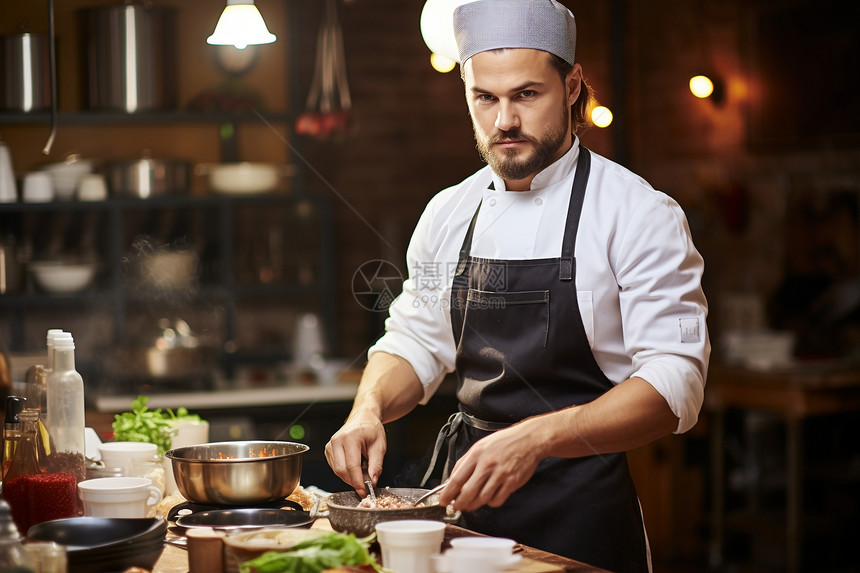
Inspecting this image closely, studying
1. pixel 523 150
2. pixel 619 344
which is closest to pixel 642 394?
pixel 619 344

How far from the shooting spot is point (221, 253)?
4824 mm

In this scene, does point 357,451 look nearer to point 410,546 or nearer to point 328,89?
point 410,546

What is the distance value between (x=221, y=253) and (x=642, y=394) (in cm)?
330

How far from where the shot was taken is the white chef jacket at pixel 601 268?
6.24 feet

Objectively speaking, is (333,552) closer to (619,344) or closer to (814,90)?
(619,344)

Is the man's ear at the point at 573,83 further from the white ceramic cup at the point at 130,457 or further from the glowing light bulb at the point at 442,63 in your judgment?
the white ceramic cup at the point at 130,457

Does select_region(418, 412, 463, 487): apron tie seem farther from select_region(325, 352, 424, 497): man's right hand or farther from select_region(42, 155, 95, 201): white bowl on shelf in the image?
select_region(42, 155, 95, 201): white bowl on shelf

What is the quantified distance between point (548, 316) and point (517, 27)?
0.58m

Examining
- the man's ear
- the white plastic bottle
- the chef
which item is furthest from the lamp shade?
the white plastic bottle

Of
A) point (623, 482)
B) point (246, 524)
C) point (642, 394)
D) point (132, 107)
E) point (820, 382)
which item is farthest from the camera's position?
point (132, 107)

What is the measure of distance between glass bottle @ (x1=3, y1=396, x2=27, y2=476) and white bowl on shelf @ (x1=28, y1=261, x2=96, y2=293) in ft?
9.42

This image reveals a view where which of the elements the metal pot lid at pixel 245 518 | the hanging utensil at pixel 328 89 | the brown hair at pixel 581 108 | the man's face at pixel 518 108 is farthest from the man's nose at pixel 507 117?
the hanging utensil at pixel 328 89

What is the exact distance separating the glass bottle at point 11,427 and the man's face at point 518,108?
40.4 inches

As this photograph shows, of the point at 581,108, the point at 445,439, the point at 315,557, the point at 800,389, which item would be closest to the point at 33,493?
the point at 315,557
